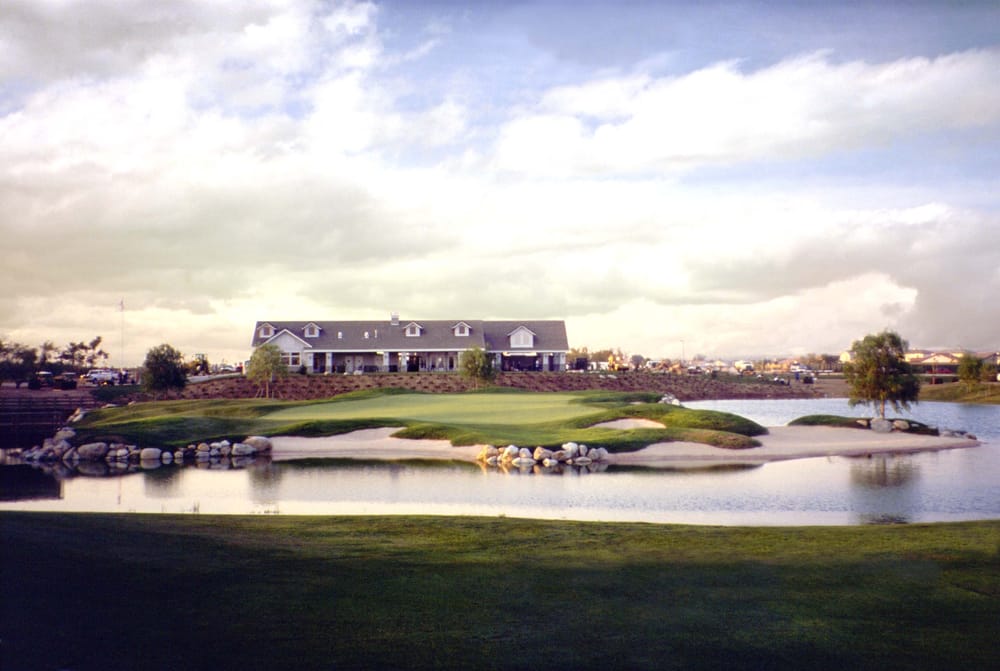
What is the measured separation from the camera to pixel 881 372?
44.8m

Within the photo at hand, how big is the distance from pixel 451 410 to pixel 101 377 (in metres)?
39.9

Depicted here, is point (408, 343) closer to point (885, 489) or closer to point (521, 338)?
point (521, 338)

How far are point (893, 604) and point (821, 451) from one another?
2731 centimetres

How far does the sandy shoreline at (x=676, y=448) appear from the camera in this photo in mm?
32500

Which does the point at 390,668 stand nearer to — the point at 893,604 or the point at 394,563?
the point at 394,563

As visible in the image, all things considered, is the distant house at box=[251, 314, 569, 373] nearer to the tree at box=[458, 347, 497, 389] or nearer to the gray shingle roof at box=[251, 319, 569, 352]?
the gray shingle roof at box=[251, 319, 569, 352]

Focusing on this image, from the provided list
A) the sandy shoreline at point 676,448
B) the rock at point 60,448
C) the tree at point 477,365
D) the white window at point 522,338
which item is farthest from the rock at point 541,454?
the white window at point 522,338

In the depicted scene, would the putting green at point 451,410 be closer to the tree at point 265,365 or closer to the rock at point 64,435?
the rock at point 64,435

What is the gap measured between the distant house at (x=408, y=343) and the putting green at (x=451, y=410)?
22.3 m

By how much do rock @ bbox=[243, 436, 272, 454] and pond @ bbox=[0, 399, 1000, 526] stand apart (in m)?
3.36

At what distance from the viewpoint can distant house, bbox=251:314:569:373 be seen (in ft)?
263

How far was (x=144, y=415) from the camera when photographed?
45.4 metres

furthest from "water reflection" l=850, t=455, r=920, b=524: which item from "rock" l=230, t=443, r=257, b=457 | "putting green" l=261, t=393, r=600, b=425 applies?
"rock" l=230, t=443, r=257, b=457

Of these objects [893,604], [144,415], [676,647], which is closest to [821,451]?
[893,604]
